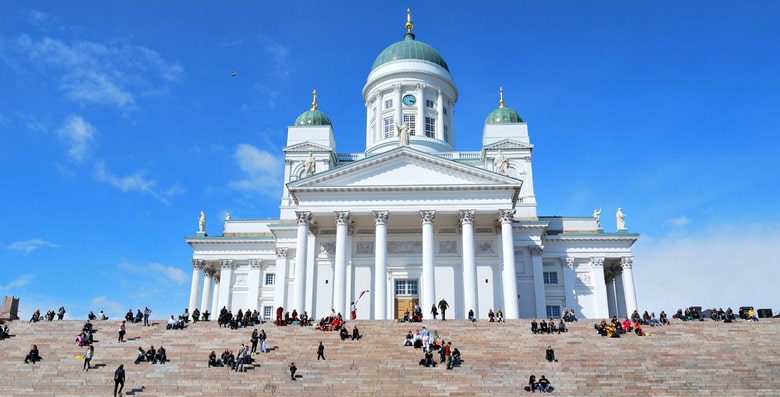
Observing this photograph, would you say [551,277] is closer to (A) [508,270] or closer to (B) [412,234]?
(A) [508,270]

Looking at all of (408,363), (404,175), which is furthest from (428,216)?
(408,363)

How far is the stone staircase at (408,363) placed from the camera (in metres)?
22.0

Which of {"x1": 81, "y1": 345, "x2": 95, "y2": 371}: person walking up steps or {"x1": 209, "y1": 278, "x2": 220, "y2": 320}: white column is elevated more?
{"x1": 209, "y1": 278, "x2": 220, "y2": 320}: white column

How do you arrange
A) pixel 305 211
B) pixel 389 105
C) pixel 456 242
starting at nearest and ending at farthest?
pixel 305 211 < pixel 456 242 < pixel 389 105

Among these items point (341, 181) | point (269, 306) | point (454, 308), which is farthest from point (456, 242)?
point (269, 306)

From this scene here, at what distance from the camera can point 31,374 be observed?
78.3 ft

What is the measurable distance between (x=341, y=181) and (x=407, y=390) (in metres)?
19.7

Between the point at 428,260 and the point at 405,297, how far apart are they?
182 inches

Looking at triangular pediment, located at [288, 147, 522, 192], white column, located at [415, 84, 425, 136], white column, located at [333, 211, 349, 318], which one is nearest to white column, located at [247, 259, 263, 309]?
white column, located at [333, 211, 349, 318]

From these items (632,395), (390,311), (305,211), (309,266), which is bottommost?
(632,395)

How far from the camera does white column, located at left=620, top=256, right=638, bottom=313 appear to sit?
46.0 metres

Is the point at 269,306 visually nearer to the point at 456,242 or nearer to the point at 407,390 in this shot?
the point at 456,242

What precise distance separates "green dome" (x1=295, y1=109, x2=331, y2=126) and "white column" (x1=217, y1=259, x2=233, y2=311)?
13819mm

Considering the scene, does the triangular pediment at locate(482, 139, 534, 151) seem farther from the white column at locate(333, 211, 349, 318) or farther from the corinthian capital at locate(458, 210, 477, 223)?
the white column at locate(333, 211, 349, 318)
